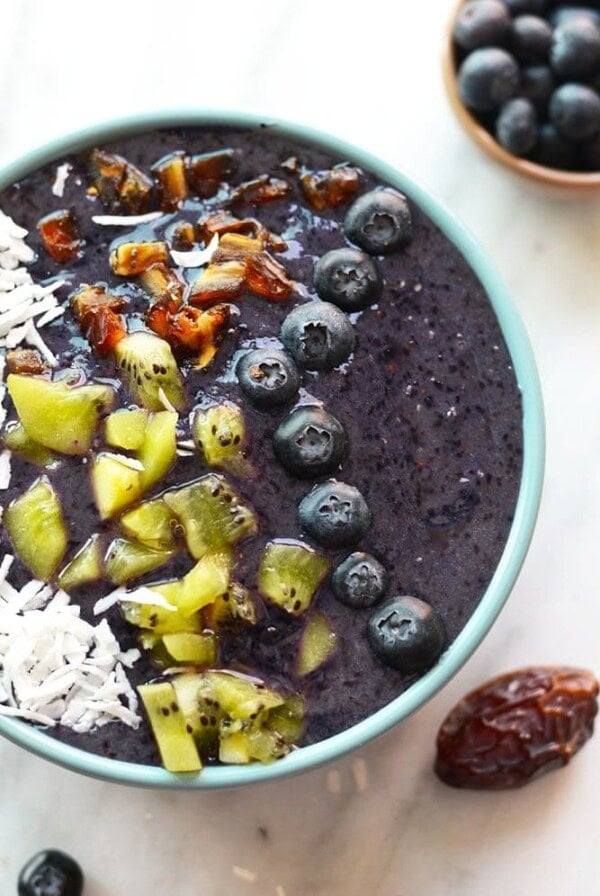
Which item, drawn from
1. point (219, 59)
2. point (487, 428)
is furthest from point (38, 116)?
point (487, 428)

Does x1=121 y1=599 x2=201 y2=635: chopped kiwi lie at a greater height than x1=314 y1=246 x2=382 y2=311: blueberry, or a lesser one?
lesser

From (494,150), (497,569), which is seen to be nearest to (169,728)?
(497,569)

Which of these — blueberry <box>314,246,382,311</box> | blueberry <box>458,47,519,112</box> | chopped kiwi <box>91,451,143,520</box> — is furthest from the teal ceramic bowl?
chopped kiwi <box>91,451,143,520</box>

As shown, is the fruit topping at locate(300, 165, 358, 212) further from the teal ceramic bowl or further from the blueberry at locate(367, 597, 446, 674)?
the blueberry at locate(367, 597, 446, 674)

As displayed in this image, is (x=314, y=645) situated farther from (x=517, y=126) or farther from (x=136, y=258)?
(x=517, y=126)

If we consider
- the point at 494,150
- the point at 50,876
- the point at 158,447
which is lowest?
the point at 50,876

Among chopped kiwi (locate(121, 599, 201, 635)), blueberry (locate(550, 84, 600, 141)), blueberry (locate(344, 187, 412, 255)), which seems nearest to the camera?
chopped kiwi (locate(121, 599, 201, 635))
